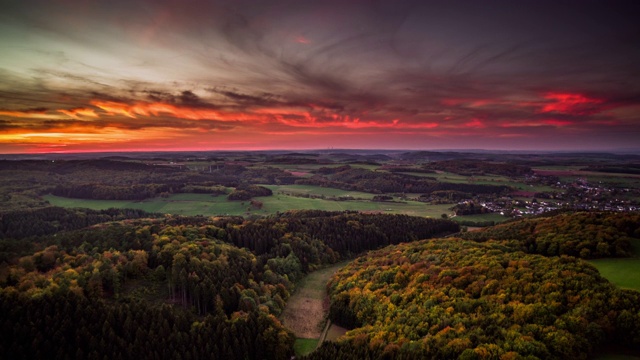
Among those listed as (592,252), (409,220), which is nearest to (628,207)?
(409,220)

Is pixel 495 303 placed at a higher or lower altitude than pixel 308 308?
higher

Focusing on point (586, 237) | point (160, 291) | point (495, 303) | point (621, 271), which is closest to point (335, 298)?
point (495, 303)

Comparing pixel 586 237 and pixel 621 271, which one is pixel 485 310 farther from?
pixel 586 237

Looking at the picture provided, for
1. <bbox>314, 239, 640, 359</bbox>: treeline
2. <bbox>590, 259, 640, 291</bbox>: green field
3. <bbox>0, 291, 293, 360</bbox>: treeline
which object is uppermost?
<bbox>590, 259, 640, 291</bbox>: green field

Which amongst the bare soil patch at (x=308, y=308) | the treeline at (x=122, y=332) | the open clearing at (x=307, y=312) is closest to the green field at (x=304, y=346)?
the open clearing at (x=307, y=312)

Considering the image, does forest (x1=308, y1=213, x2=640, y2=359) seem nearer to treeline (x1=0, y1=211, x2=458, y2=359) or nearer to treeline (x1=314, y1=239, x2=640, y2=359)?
treeline (x1=314, y1=239, x2=640, y2=359)

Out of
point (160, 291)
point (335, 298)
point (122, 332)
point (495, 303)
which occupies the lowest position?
point (160, 291)

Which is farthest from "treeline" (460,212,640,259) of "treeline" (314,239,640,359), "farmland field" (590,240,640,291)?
"treeline" (314,239,640,359)
